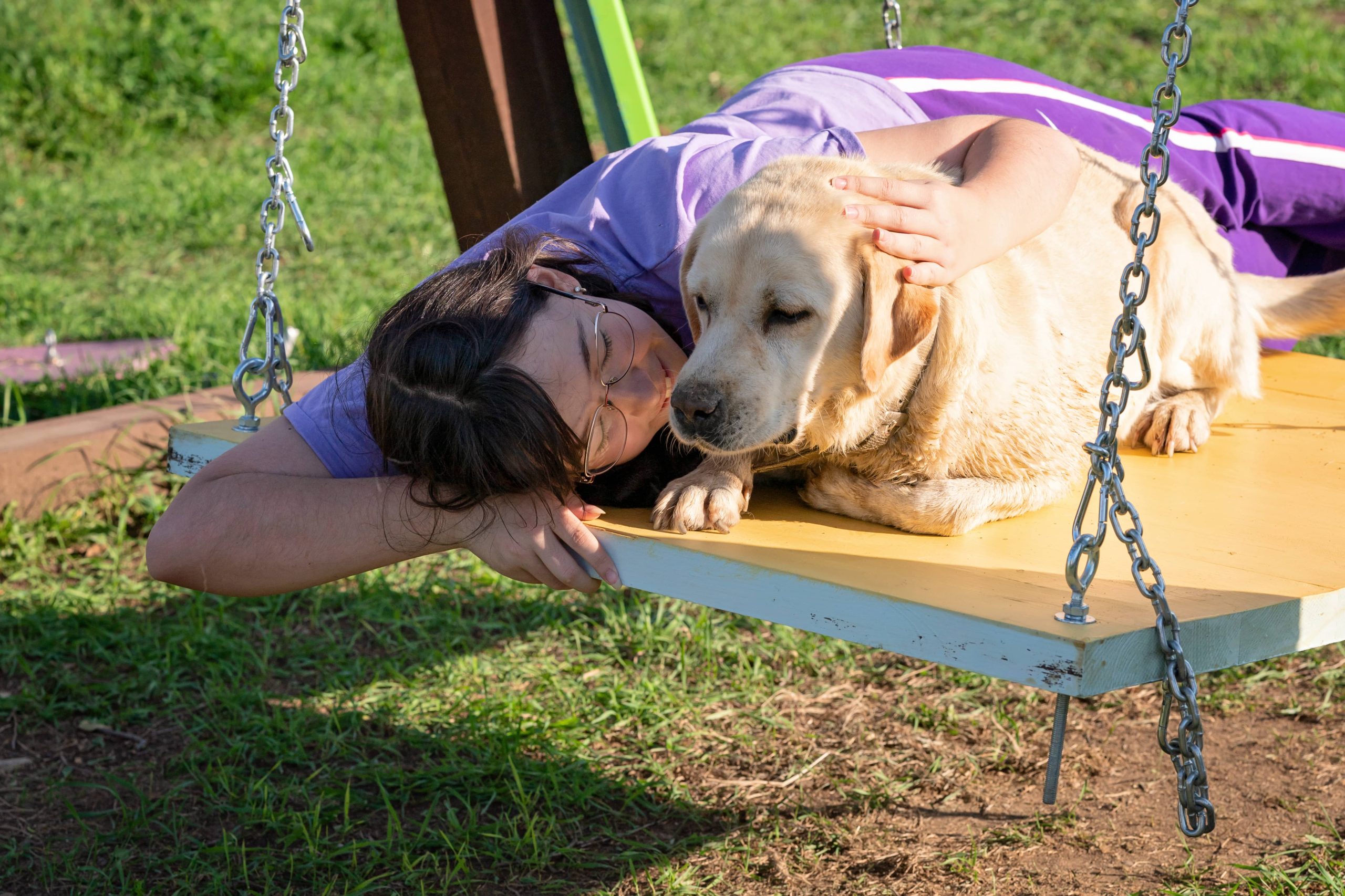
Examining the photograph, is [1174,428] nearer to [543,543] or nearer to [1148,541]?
[1148,541]

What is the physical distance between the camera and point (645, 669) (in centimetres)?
384

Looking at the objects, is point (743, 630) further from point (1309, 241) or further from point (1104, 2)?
point (1104, 2)

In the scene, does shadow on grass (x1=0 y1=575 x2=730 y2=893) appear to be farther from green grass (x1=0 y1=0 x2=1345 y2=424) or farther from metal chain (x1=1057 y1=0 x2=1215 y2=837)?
green grass (x1=0 y1=0 x2=1345 y2=424)

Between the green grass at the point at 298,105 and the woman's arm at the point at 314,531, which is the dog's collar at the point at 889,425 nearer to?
the woman's arm at the point at 314,531

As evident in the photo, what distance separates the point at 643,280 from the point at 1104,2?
913cm

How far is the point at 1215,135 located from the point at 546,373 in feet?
7.56

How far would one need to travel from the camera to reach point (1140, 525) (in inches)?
75.6

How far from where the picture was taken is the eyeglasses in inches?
95.0

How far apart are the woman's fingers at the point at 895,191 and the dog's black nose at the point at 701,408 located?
443 mm

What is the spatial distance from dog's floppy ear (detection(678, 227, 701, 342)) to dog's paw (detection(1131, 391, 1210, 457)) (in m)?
1.09

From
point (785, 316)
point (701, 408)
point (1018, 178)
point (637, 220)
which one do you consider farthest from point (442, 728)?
point (1018, 178)

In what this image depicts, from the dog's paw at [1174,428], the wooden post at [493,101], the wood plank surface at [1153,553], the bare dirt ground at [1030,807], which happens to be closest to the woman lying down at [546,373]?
the wood plank surface at [1153,553]

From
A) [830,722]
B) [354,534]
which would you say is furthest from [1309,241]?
[354,534]

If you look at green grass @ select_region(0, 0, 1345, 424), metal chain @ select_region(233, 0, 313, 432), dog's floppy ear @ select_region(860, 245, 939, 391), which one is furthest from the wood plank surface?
green grass @ select_region(0, 0, 1345, 424)
